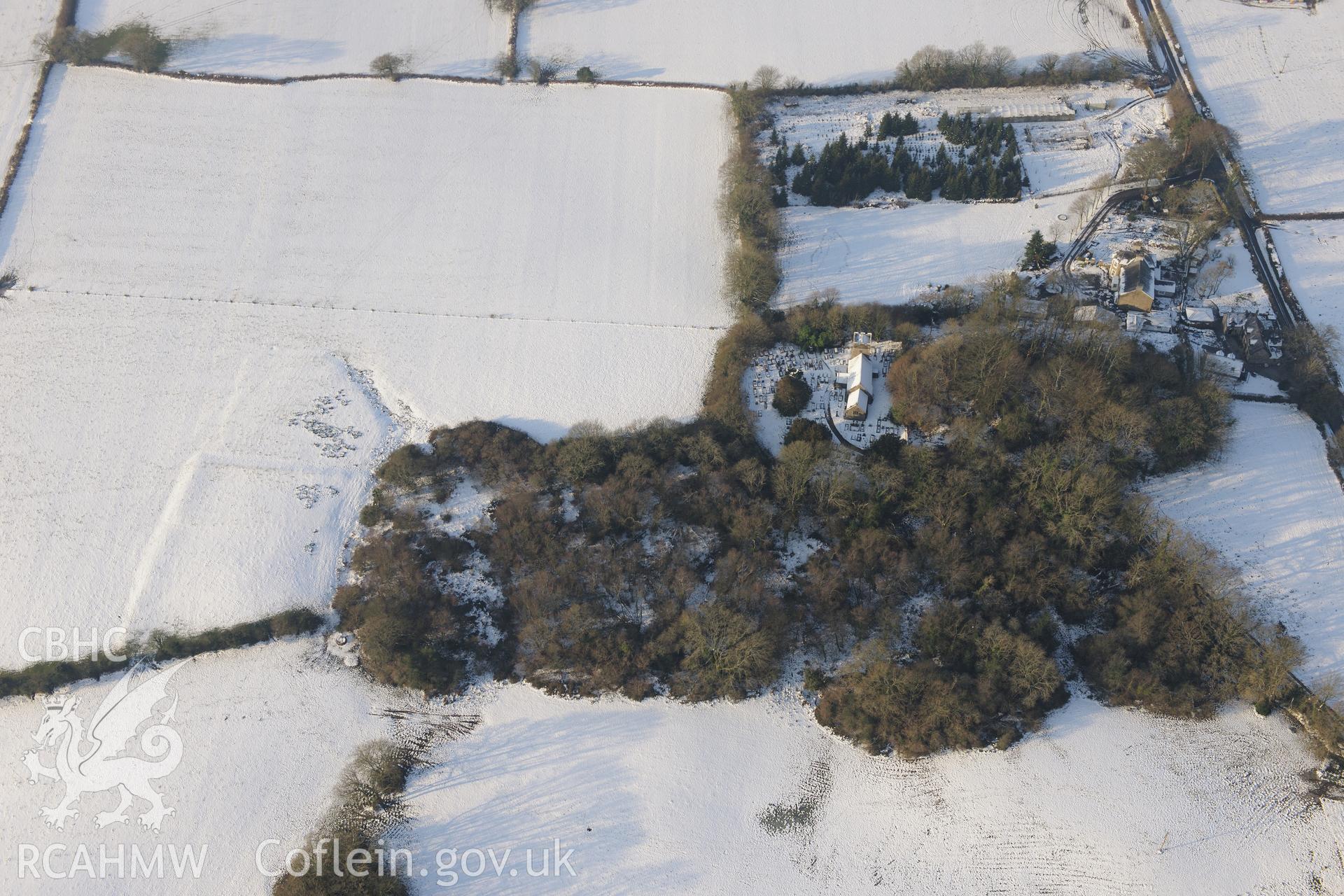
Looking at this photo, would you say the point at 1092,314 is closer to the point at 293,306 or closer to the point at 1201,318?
the point at 1201,318

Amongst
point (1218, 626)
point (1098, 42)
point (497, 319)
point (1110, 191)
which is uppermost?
point (1098, 42)

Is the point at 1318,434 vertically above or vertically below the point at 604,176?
below

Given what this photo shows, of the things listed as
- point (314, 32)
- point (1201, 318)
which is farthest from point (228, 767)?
point (1201, 318)

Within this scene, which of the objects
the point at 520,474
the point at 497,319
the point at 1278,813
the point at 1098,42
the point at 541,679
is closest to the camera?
the point at 1278,813

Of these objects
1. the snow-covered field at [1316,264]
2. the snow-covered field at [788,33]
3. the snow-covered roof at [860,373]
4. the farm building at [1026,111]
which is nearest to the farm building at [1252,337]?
the snow-covered field at [1316,264]

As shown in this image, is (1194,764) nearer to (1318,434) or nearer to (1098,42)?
(1318,434)

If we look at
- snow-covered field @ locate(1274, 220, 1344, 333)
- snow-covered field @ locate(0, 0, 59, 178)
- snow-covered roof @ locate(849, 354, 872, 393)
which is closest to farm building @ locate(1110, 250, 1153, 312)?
snow-covered field @ locate(1274, 220, 1344, 333)

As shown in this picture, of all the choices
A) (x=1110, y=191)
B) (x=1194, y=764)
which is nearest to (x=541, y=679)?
(x=1194, y=764)
